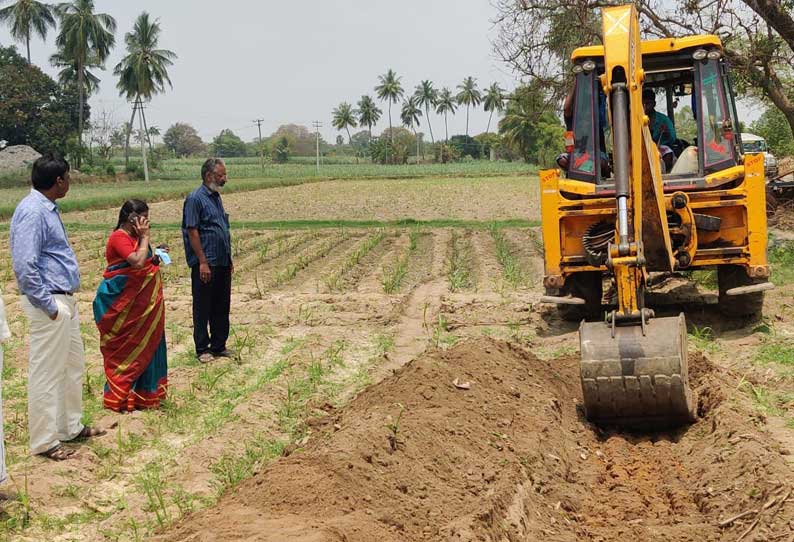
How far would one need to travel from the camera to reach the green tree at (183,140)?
122 m

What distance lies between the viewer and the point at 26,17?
207ft

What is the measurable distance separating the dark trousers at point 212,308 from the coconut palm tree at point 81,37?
55532 millimetres

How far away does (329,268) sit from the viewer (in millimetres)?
14438

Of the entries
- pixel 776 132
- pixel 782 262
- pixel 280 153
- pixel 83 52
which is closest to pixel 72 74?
pixel 83 52

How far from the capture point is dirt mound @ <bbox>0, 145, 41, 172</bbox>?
53606 mm

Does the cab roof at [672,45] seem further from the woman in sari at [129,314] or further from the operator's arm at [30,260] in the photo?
the operator's arm at [30,260]

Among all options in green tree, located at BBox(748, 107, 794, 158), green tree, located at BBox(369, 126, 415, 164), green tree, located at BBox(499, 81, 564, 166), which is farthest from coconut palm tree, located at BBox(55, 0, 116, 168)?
green tree, located at BBox(748, 107, 794, 158)

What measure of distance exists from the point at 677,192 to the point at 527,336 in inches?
81.2

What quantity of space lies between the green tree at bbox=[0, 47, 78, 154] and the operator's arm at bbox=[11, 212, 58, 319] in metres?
56.2

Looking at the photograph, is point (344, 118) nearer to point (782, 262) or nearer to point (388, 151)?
point (388, 151)

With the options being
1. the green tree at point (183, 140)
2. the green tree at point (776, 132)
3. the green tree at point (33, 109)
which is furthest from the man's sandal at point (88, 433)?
the green tree at point (183, 140)

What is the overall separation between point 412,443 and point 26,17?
2585 inches

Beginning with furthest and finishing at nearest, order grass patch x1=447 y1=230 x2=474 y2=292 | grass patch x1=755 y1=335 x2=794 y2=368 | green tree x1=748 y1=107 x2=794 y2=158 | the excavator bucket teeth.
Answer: green tree x1=748 y1=107 x2=794 y2=158, grass patch x1=447 y1=230 x2=474 y2=292, grass patch x1=755 y1=335 x2=794 y2=368, the excavator bucket teeth

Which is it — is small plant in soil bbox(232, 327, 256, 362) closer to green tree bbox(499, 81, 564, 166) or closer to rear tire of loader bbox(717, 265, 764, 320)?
rear tire of loader bbox(717, 265, 764, 320)
